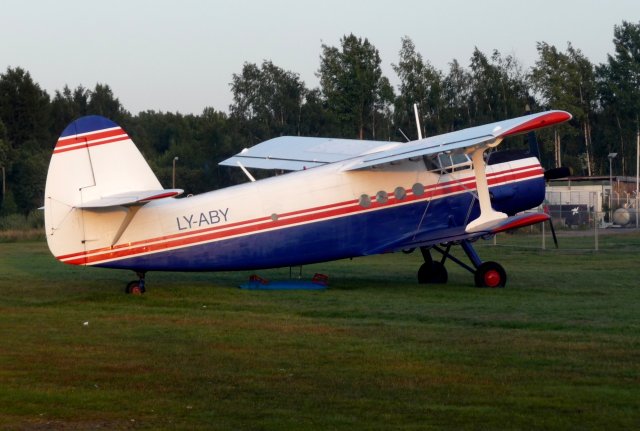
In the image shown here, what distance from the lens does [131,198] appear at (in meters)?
15.5

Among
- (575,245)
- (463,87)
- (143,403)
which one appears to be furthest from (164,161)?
(143,403)

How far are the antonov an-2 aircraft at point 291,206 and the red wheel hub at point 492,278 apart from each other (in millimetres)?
17

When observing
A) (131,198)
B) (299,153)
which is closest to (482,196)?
(299,153)

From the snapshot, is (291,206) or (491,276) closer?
(291,206)

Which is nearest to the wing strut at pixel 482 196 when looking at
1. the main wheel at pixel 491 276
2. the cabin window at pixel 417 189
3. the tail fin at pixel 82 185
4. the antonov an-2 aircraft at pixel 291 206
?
the antonov an-2 aircraft at pixel 291 206

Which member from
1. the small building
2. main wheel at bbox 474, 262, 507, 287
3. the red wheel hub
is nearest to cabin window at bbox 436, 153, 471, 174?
main wheel at bbox 474, 262, 507, 287

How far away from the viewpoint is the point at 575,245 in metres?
31.5

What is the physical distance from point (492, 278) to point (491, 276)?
0.04 m

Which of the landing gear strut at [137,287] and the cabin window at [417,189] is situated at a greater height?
the cabin window at [417,189]

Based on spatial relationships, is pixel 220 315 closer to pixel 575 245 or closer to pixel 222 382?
pixel 222 382

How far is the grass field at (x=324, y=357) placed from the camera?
7551 mm

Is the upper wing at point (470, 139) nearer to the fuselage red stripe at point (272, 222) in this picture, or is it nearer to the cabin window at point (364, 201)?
the cabin window at point (364, 201)

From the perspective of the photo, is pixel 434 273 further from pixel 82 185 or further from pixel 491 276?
pixel 82 185

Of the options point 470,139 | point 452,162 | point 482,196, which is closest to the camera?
point 470,139
